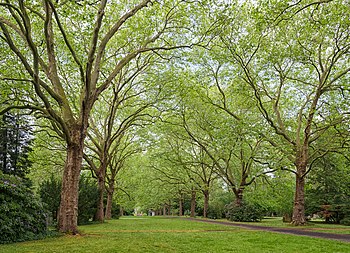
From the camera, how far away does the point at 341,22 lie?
→ 614 inches

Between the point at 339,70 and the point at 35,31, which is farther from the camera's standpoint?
the point at 339,70

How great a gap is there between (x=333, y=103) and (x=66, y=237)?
57.6ft

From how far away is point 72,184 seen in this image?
12.3 m

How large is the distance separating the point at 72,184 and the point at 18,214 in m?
2.33

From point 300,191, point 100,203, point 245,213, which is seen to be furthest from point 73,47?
point 245,213

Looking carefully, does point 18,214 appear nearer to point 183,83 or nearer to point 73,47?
point 73,47

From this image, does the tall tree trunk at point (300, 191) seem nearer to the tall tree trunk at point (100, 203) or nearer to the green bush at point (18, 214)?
the tall tree trunk at point (100, 203)

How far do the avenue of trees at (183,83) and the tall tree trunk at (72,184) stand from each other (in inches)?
1.6

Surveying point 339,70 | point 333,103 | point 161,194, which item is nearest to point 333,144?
point 333,103

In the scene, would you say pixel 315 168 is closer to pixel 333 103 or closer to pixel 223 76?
pixel 333 103

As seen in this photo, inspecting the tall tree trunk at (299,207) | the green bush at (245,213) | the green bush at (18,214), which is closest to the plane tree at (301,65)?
the tall tree trunk at (299,207)

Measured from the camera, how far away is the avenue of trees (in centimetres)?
1260

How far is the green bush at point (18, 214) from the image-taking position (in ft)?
32.9

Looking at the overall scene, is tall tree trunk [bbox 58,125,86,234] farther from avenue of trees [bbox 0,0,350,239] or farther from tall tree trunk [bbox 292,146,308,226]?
tall tree trunk [bbox 292,146,308,226]
